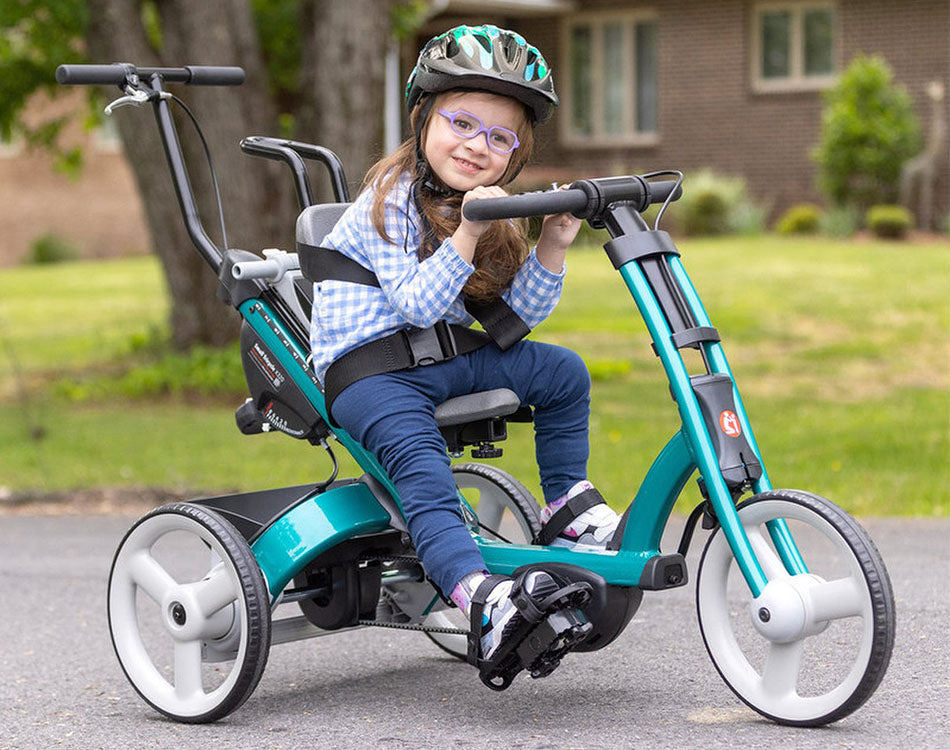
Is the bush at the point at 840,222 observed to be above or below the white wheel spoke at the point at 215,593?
below

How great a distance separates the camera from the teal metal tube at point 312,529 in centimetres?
430

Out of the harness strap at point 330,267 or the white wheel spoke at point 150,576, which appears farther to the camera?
the white wheel spoke at point 150,576

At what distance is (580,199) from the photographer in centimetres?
396

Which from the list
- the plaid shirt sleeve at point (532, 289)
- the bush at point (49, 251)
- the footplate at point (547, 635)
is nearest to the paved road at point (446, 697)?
the footplate at point (547, 635)

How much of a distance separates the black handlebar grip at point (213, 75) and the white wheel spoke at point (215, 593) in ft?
5.64

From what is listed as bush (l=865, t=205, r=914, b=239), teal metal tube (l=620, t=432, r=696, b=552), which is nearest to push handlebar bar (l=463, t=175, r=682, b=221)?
teal metal tube (l=620, t=432, r=696, b=552)

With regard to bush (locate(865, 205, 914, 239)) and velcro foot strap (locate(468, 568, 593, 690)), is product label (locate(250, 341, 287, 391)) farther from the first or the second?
bush (locate(865, 205, 914, 239))

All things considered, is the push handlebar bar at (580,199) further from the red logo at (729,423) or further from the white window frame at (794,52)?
the white window frame at (794,52)

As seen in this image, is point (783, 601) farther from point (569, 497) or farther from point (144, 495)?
point (144, 495)

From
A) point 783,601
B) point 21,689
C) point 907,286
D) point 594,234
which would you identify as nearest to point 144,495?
point 21,689

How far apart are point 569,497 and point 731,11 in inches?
769

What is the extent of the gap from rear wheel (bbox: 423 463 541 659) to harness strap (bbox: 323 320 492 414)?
68 cm

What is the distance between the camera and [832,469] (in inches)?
330

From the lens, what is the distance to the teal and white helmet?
13.8 feet
